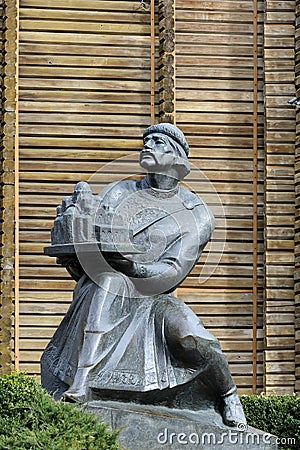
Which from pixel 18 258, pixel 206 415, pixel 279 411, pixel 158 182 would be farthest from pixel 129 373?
pixel 18 258

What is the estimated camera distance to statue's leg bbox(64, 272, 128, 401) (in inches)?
324

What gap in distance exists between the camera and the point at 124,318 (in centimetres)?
860

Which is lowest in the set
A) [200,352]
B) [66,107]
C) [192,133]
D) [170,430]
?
[170,430]

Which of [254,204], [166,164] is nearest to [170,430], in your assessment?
[166,164]

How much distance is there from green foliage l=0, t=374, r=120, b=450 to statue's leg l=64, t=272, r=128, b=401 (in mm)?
223

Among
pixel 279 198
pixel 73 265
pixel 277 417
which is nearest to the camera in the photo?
pixel 73 265

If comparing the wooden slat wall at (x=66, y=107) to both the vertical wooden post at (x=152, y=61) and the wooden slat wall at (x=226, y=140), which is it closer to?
the vertical wooden post at (x=152, y=61)

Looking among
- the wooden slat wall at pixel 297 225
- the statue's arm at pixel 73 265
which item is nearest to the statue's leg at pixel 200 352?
the statue's arm at pixel 73 265

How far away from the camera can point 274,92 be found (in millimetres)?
14594

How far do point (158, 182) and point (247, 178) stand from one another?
18.0ft

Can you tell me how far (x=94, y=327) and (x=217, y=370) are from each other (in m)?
0.86

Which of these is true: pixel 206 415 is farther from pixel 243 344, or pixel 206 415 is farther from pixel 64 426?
pixel 243 344

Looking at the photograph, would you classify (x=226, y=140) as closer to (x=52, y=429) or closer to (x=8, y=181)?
(x=8, y=181)

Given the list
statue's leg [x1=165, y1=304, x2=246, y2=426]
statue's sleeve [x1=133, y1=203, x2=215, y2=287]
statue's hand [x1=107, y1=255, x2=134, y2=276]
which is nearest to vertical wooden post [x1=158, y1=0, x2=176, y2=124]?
statue's sleeve [x1=133, y1=203, x2=215, y2=287]
